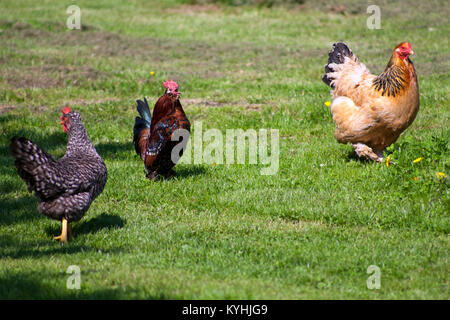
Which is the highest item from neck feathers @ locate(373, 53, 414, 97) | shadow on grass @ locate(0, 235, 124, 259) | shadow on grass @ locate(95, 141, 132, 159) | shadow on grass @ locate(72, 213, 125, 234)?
neck feathers @ locate(373, 53, 414, 97)

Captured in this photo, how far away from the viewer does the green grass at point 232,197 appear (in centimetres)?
541

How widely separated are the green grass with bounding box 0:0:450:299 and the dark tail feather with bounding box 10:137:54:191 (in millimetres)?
876

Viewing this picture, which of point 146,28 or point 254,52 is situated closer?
point 254,52

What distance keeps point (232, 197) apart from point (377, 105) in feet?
8.61

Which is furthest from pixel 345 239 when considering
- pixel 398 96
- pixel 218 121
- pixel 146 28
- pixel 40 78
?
pixel 146 28

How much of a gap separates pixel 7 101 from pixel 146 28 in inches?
398

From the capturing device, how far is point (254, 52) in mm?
17875

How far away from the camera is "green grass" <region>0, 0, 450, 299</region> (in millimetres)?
5410

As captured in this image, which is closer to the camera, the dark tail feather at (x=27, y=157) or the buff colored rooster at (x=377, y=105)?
the dark tail feather at (x=27, y=157)

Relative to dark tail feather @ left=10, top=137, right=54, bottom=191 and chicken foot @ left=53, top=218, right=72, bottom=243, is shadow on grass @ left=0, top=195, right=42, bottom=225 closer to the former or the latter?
chicken foot @ left=53, top=218, right=72, bottom=243

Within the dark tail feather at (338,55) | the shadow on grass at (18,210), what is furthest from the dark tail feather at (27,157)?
the dark tail feather at (338,55)

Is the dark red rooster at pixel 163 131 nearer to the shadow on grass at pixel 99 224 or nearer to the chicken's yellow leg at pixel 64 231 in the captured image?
the shadow on grass at pixel 99 224

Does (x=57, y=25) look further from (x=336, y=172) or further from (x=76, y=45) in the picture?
(x=336, y=172)

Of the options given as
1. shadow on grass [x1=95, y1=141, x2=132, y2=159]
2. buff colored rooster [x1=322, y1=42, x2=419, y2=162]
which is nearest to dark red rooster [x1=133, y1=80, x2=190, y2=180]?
shadow on grass [x1=95, y1=141, x2=132, y2=159]
